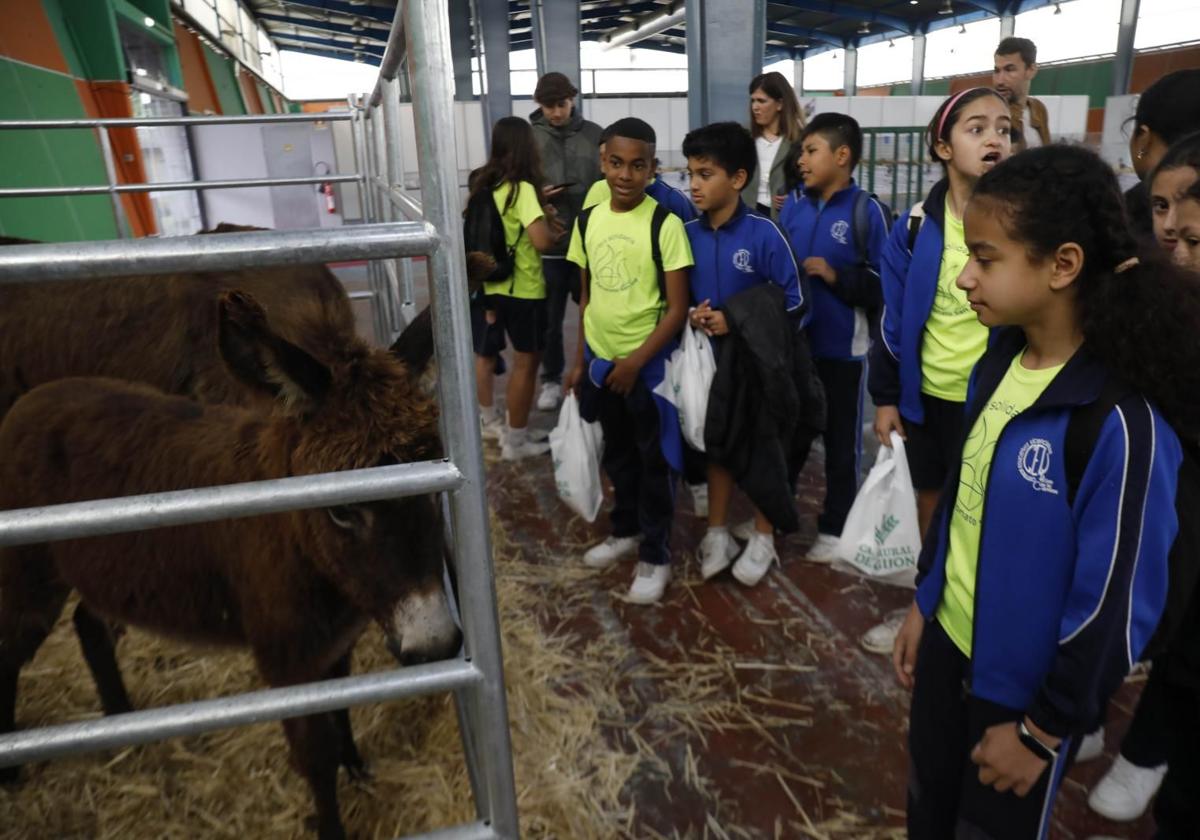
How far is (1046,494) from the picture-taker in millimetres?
1398

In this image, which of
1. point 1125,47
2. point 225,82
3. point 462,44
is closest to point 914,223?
point 462,44

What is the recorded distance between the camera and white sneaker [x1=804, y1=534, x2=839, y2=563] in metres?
3.51

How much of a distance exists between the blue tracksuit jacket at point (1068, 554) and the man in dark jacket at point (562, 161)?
3.63 m

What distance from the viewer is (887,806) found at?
87.3 inches

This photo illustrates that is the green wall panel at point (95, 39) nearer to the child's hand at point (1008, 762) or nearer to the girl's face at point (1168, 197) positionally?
the girl's face at point (1168, 197)

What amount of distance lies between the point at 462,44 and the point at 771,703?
16.6 m

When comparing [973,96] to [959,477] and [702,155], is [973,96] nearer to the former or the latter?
[702,155]

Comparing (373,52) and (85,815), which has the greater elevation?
(373,52)

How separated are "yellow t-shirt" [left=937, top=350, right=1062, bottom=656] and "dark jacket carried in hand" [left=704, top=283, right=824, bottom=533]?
1402mm

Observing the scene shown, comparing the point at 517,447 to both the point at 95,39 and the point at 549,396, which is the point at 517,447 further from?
the point at 95,39

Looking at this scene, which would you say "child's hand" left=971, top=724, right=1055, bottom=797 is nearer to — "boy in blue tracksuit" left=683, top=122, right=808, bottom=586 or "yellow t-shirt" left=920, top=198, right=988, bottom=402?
"yellow t-shirt" left=920, top=198, right=988, bottom=402

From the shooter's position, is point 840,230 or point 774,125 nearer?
point 840,230

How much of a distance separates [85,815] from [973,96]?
133 inches

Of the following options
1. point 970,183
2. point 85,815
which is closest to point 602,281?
point 970,183
